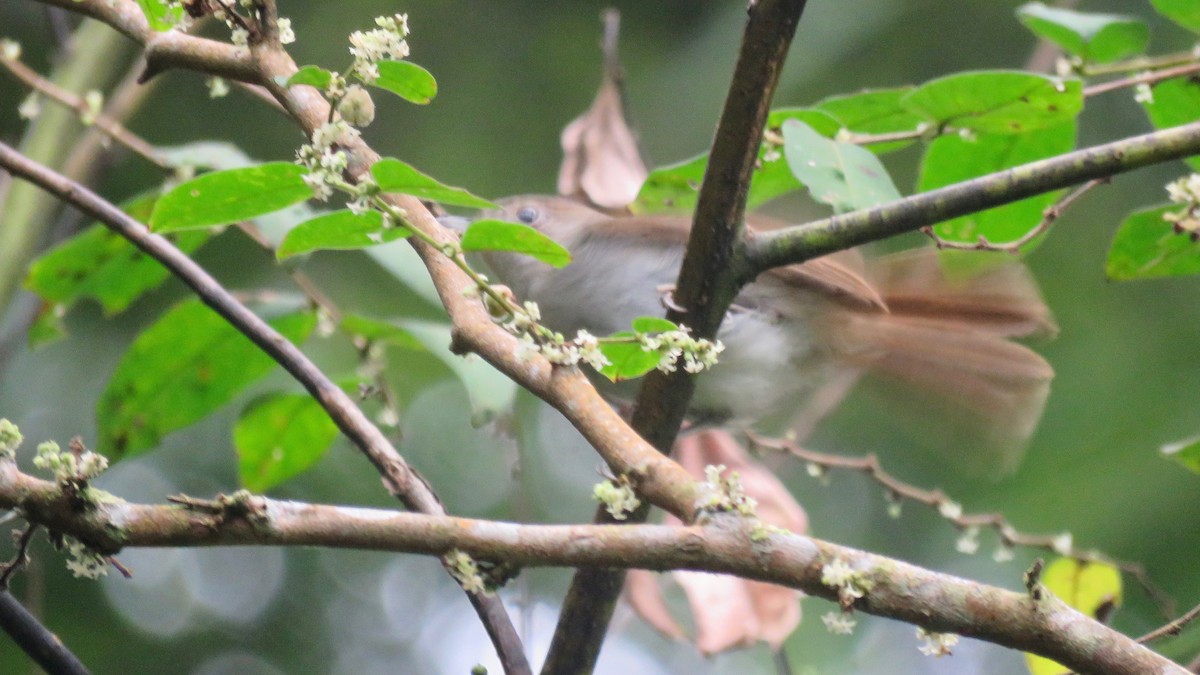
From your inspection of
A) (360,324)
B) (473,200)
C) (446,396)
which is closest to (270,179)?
(473,200)

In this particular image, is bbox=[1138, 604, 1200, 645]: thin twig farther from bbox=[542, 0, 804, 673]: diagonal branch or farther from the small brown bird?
the small brown bird

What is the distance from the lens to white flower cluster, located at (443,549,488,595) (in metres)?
1.04

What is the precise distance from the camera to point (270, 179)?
1148mm

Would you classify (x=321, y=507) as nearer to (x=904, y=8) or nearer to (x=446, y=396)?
(x=446, y=396)

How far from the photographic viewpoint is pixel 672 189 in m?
2.05

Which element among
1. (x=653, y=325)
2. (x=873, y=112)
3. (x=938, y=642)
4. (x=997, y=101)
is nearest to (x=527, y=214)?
(x=873, y=112)

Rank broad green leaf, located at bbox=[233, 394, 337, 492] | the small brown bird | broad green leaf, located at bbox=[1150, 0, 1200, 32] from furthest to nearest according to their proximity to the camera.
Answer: the small brown bird < broad green leaf, located at bbox=[233, 394, 337, 492] < broad green leaf, located at bbox=[1150, 0, 1200, 32]

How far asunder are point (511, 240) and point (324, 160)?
0.20 metres

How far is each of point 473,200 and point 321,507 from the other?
320 mm

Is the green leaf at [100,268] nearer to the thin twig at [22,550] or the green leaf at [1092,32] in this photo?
the thin twig at [22,550]

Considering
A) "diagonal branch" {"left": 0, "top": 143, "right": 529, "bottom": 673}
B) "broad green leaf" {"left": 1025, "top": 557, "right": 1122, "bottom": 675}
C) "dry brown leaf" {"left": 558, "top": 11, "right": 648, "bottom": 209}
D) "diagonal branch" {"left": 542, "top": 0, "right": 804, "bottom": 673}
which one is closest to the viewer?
"diagonal branch" {"left": 542, "top": 0, "right": 804, "bottom": 673}

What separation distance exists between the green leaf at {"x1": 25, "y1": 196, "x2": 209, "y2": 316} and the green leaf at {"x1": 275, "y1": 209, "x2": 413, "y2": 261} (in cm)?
94

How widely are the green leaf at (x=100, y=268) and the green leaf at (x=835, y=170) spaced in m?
1.06

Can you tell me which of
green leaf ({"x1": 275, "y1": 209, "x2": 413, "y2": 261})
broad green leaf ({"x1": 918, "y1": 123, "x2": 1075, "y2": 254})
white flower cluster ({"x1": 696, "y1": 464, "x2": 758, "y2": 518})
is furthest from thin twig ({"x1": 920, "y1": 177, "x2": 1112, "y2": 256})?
green leaf ({"x1": 275, "y1": 209, "x2": 413, "y2": 261})
